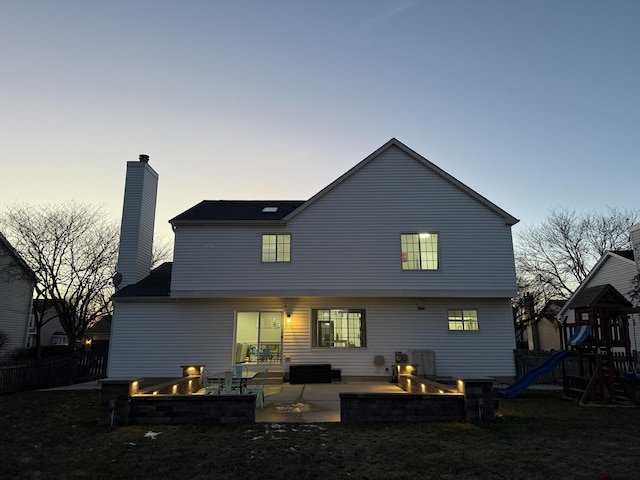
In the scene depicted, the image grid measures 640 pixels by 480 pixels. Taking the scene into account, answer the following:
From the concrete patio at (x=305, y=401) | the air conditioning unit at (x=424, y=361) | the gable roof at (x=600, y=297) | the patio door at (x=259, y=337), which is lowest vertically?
the concrete patio at (x=305, y=401)

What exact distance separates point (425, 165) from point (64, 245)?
20789 millimetres

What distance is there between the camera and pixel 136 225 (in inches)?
672

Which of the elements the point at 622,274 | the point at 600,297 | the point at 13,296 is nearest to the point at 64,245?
the point at 13,296

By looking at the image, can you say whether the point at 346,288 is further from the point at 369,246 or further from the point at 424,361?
the point at 424,361

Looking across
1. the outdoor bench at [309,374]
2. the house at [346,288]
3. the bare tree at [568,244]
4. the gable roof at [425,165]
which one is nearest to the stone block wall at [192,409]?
the outdoor bench at [309,374]

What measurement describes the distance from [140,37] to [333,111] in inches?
310

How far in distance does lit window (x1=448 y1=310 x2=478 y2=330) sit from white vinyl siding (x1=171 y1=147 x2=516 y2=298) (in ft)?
3.36

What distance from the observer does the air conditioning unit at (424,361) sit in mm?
14398

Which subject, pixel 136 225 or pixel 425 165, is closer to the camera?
pixel 425 165

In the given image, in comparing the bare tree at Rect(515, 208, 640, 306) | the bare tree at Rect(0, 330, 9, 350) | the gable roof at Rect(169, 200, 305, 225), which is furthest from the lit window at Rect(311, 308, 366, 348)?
the bare tree at Rect(515, 208, 640, 306)

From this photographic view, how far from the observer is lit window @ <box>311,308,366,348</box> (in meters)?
15.3

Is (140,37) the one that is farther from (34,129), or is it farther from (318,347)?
(318,347)

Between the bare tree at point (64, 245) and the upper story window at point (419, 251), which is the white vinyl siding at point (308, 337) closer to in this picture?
the upper story window at point (419, 251)

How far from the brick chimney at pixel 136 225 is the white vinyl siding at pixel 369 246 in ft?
8.79
